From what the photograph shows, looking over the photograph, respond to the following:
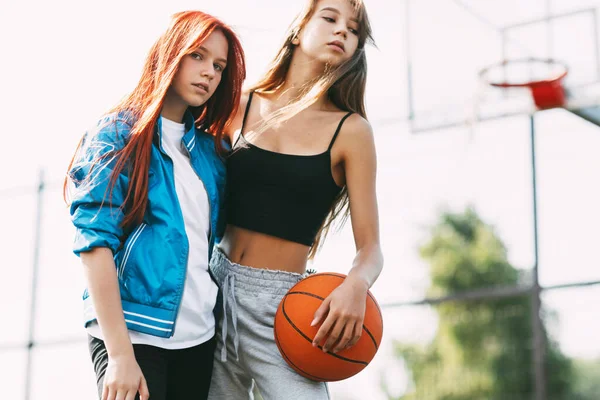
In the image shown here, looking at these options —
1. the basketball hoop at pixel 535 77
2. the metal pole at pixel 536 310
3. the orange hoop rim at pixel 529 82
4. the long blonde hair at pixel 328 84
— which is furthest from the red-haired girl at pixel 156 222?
the metal pole at pixel 536 310

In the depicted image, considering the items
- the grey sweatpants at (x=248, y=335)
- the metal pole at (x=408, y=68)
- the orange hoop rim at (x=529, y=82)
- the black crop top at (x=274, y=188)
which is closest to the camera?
the grey sweatpants at (x=248, y=335)

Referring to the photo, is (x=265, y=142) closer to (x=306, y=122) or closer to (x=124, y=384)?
(x=306, y=122)

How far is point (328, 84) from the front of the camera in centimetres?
286

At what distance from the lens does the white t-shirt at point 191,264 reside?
244 cm

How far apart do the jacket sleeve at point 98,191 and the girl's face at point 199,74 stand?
0.19 m

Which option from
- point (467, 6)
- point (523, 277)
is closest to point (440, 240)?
point (523, 277)

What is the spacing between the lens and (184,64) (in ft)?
8.45

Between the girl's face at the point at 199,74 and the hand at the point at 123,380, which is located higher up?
the girl's face at the point at 199,74

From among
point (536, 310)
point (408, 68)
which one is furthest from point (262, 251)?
point (536, 310)

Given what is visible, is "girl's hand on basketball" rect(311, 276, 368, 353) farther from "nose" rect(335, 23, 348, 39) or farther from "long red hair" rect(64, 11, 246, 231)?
"nose" rect(335, 23, 348, 39)

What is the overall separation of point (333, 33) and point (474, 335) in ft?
66.0

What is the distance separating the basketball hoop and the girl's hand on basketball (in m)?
3.60

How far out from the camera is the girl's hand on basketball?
2.46 m

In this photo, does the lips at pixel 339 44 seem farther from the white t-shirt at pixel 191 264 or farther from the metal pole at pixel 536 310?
the metal pole at pixel 536 310
